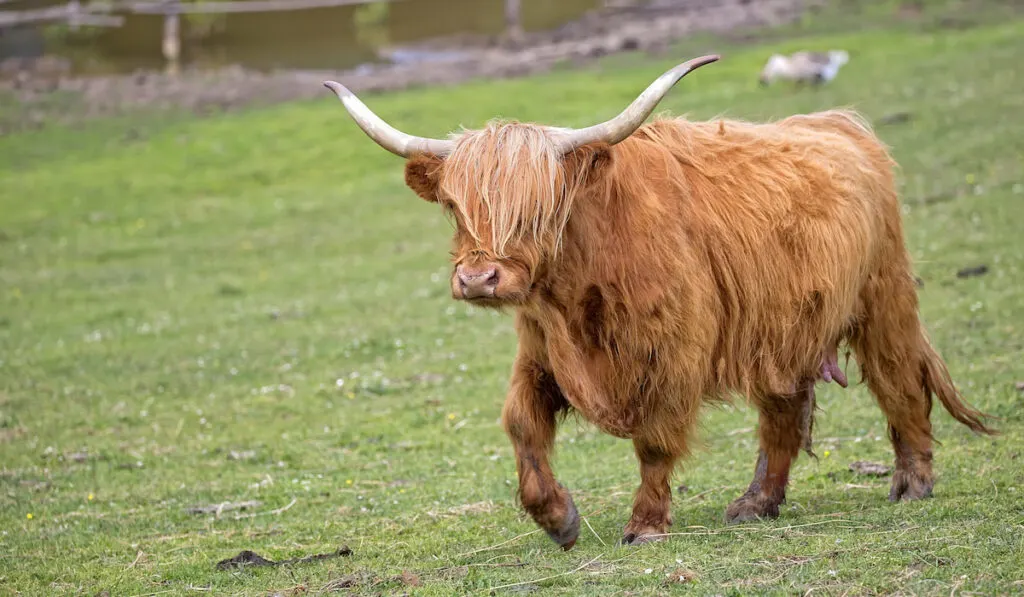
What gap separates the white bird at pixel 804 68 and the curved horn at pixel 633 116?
14.6 meters

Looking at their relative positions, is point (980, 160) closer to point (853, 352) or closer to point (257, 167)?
point (853, 352)

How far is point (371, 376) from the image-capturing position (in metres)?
10.9

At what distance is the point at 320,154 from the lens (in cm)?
2070

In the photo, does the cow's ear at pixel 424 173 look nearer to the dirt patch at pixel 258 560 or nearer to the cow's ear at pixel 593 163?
the cow's ear at pixel 593 163

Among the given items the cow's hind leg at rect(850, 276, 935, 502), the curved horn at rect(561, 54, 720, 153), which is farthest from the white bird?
the curved horn at rect(561, 54, 720, 153)

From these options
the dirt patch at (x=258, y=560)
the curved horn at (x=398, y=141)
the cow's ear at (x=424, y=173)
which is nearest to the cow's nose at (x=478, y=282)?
the cow's ear at (x=424, y=173)

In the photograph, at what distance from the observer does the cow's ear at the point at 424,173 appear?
582 centimetres

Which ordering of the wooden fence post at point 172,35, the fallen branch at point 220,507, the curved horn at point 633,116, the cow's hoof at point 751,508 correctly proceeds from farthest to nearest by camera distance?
the wooden fence post at point 172,35 < the fallen branch at point 220,507 < the cow's hoof at point 751,508 < the curved horn at point 633,116

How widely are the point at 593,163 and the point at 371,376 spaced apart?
558 cm

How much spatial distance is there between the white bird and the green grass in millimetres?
435

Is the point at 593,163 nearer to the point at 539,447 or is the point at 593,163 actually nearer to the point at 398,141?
the point at 398,141

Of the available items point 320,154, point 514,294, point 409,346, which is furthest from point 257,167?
point 514,294

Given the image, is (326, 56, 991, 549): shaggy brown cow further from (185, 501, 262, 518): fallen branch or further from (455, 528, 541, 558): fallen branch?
(185, 501, 262, 518): fallen branch

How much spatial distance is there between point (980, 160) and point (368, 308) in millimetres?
7271
